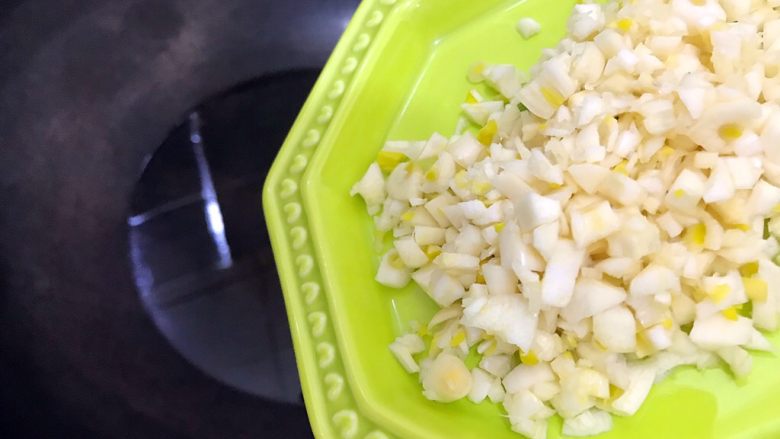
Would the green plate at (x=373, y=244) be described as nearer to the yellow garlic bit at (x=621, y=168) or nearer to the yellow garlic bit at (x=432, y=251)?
the yellow garlic bit at (x=432, y=251)

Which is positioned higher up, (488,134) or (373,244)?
(488,134)

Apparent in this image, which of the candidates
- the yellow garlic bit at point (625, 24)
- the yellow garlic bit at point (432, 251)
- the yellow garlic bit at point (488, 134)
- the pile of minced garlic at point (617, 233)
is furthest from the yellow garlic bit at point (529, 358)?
the yellow garlic bit at point (625, 24)

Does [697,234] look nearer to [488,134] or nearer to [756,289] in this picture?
[756,289]

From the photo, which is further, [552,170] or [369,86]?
[369,86]

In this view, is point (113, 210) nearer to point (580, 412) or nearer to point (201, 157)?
point (201, 157)

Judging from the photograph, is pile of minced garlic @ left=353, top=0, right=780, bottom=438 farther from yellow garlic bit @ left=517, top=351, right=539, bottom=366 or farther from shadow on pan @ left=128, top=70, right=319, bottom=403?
shadow on pan @ left=128, top=70, right=319, bottom=403

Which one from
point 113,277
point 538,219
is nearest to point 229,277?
point 113,277

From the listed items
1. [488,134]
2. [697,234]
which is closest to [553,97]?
[488,134]
